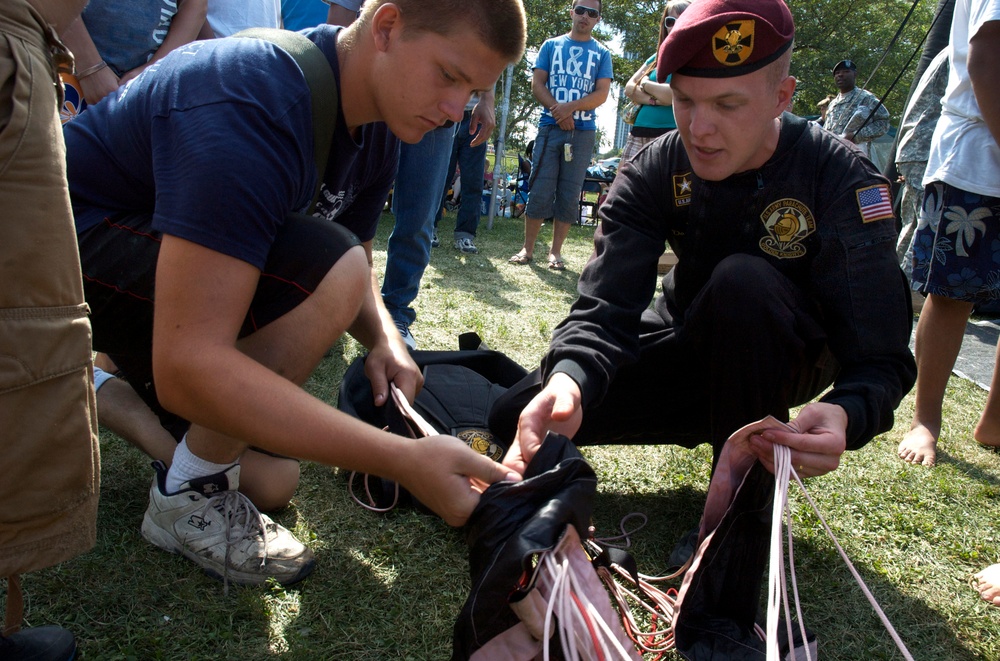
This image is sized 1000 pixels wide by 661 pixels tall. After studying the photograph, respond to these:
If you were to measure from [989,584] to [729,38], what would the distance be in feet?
5.22

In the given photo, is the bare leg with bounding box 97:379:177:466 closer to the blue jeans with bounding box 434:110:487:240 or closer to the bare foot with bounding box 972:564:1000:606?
the bare foot with bounding box 972:564:1000:606

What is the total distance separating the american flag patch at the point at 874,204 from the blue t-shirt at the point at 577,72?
15.1ft

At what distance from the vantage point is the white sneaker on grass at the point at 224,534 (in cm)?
174

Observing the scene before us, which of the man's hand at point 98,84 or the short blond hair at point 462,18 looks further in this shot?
the man's hand at point 98,84

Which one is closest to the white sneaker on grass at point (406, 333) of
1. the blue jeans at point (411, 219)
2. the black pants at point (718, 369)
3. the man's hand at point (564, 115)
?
the blue jeans at point (411, 219)

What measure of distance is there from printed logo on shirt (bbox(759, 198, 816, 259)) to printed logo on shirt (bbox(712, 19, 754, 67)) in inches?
15.7

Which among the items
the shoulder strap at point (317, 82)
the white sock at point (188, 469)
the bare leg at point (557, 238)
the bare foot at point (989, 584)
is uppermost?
the shoulder strap at point (317, 82)

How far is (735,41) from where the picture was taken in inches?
69.6

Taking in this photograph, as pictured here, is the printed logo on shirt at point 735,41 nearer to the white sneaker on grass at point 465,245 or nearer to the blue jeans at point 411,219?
the blue jeans at point 411,219

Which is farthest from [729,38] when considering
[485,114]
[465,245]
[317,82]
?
[465,245]

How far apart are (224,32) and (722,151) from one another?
234 centimetres

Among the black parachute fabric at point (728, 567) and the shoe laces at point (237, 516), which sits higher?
→ the black parachute fabric at point (728, 567)

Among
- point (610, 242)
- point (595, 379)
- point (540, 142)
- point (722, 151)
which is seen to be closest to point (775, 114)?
point (722, 151)

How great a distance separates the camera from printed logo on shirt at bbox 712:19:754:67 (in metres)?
1.76
